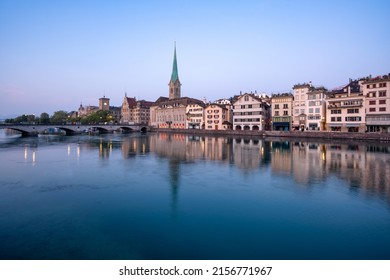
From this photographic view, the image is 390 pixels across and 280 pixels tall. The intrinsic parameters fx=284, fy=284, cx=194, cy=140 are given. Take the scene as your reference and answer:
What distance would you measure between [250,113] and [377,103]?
28764 mm

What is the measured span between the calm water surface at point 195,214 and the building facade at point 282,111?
4488cm

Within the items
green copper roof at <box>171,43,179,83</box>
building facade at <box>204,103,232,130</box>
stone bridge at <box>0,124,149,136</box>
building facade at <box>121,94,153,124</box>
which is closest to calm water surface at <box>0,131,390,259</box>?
stone bridge at <box>0,124,149,136</box>

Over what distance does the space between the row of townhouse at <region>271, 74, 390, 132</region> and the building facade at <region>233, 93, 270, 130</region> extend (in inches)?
137

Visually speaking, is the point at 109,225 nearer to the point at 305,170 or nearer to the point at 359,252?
the point at 359,252

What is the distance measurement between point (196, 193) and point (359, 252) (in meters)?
8.66

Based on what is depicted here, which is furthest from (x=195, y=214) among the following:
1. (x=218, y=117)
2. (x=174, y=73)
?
(x=174, y=73)

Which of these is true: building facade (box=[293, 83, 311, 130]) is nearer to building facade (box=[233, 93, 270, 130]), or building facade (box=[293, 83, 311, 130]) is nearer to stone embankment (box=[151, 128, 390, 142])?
stone embankment (box=[151, 128, 390, 142])

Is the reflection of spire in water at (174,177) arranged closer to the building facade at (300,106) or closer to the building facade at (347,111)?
the building facade at (347,111)

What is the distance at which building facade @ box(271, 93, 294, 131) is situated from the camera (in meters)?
66.2

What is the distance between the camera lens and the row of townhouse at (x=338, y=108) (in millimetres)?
50781

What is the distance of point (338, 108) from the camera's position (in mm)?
56344

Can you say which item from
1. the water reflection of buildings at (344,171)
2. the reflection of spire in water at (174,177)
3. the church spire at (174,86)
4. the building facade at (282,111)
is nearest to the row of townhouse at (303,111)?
the building facade at (282,111)

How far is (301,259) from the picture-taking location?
27.1 ft

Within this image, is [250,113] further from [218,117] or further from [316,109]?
[316,109]
